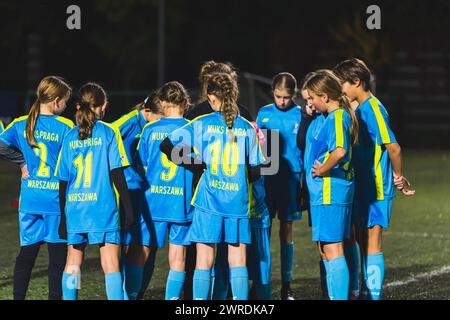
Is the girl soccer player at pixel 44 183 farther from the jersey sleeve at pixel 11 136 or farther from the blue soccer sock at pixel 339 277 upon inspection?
the blue soccer sock at pixel 339 277

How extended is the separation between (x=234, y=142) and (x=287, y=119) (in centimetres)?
163

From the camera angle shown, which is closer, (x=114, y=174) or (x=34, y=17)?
(x=114, y=174)

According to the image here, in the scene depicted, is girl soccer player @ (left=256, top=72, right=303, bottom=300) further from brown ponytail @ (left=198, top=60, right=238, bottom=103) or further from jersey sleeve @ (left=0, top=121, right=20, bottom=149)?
jersey sleeve @ (left=0, top=121, right=20, bottom=149)

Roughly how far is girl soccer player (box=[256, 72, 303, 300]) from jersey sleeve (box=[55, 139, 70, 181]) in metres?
1.98

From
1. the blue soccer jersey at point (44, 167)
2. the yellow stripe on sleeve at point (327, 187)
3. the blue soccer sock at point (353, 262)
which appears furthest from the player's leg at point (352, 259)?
the blue soccer jersey at point (44, 167)

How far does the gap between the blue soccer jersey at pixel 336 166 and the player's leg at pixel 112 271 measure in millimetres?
1451

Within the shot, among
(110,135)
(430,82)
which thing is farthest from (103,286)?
(430,82)

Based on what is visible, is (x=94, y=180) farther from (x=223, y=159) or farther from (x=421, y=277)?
(x=421, y=277)

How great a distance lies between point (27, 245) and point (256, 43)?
36371 millimetres

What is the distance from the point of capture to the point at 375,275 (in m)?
7.20

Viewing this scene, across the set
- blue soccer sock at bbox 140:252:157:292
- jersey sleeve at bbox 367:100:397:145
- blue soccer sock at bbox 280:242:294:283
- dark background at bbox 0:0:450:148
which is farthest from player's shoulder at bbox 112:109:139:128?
dark background at bbox 0:0:450:148

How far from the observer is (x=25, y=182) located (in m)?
6.89

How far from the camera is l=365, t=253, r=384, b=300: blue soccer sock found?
7.18 m
